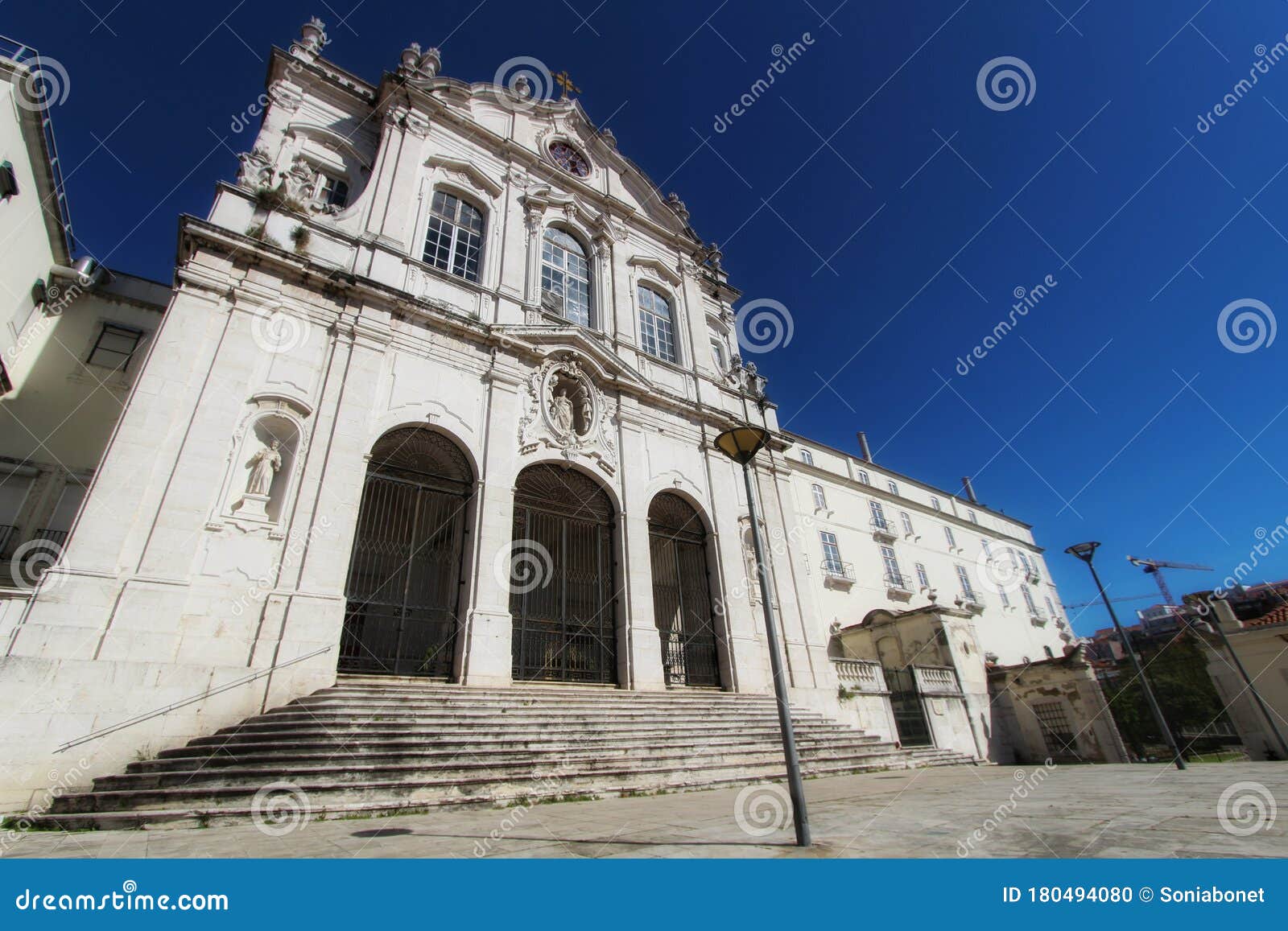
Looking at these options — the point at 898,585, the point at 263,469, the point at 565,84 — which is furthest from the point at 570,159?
the point at 898,585

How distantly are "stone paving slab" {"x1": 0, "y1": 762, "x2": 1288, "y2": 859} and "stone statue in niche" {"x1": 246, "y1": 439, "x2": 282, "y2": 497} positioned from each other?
4860 mm

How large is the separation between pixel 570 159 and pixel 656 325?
20.8ft

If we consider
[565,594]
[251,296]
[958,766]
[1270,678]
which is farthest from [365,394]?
[1270,678]

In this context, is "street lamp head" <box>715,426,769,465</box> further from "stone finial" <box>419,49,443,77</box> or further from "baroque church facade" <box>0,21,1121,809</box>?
"stone finial" <box>419,49,443,77</box>

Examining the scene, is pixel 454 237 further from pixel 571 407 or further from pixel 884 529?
pixel 884 529

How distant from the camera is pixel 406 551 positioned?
34.9 ft

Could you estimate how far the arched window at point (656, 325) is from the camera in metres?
16.7

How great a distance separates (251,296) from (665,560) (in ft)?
34.0

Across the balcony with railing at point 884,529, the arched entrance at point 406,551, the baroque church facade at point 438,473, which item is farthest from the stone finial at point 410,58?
the balcony with railing at point 884,529

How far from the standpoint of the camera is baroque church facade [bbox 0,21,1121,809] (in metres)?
7.28

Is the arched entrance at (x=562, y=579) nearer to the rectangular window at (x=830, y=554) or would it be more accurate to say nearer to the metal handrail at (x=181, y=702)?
the metal handrail at (x=181, y=702)

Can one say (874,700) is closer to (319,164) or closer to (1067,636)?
(319,164)

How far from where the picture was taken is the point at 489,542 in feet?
33.7

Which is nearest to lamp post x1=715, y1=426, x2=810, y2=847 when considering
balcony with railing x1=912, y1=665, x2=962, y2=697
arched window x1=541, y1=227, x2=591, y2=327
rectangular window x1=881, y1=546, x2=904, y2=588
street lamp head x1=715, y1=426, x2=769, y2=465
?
street lamp head x1=715, y1=426, x2=769, y2=465
